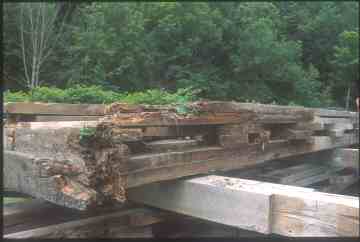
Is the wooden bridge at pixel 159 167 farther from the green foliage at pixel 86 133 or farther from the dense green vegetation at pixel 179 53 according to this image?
the dense green vegetation at pixel 179 53

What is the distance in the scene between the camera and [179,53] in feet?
51.9

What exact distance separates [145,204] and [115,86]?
37.5 ft

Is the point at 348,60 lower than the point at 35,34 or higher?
lower

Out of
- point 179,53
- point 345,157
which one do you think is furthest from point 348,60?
point 345,157

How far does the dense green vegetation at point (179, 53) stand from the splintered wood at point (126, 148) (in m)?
10.7

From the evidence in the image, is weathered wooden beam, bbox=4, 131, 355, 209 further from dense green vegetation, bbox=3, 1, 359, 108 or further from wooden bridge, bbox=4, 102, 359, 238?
dense green vegetation, bbox=3, 1, 359, 108

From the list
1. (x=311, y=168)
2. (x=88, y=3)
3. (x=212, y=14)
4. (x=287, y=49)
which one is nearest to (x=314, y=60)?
(x=287, y=49)

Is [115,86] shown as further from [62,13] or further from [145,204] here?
[145,204]

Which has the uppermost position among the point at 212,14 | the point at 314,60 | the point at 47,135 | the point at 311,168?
the point at 212,14

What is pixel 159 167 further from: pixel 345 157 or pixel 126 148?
pixel 345 157

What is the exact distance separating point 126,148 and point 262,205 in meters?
0.70

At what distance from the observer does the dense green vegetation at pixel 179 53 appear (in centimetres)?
1425

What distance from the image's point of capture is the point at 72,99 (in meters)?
5.36

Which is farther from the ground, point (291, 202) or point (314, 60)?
point (314, 60)
